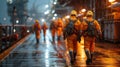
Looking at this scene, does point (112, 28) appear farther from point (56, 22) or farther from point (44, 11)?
point (44, 11)

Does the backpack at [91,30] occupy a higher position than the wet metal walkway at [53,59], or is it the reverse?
the backpack at [91,30]

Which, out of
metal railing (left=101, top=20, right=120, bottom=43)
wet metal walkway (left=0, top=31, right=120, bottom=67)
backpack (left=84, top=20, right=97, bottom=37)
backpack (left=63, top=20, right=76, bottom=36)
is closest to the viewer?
wet metal walkway (left=0, top=31, right=120, bottom=67)

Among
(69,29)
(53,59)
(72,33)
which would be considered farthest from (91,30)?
(53,59)

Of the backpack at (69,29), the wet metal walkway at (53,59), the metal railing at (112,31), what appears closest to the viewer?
the wet metal walkway at (53,59)

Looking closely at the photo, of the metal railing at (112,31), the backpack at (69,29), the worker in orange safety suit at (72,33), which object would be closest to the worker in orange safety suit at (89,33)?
the worker in orange safety suit at (72,33)

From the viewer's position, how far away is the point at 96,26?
14.6 m

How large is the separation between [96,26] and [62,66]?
2415 millimetres

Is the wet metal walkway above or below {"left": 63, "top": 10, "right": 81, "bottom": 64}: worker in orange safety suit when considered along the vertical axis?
below

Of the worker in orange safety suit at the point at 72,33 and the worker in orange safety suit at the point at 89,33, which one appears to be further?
the worker in orange safety suit at the point at 72,33

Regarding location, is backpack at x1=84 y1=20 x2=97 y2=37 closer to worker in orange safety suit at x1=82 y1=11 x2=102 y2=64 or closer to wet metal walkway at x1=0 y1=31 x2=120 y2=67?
worker in orange safety suit at x1=82 y1=11 x2=102 y2=64

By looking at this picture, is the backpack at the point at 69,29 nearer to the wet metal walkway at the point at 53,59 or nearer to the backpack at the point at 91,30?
the backpack at the point at 91,30

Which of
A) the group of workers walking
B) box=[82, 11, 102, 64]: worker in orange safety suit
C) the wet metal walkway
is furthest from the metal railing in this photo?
box=[82, 11, 102, 64]: worker in orange safety suit

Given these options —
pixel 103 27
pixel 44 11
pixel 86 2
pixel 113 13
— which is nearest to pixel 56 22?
pixel 103 27

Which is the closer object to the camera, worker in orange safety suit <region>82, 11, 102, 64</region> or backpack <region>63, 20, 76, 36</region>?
worker in orange safety suit <region>82, 11, 102, 64</region>
